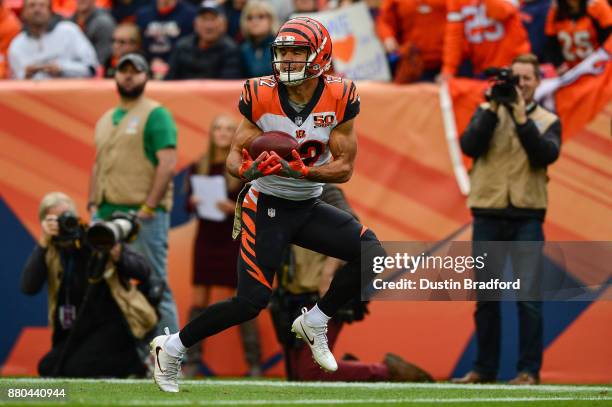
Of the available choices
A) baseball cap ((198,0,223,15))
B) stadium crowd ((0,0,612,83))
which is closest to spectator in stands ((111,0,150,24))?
stadium crowd ((0,0,612,83))

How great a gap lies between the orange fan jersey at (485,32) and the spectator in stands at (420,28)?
1.08 feet

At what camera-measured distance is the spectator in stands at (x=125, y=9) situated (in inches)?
465

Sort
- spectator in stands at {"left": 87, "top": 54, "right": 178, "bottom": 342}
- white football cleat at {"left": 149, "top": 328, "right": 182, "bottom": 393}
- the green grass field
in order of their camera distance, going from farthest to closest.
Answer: spectator in stands at {"left": 87, "top": 54, "right": 178, "bottom": 342} < white football cleat at {"left": 149, "top": 328, "right": 182, "bottom": 393} < the green grass field

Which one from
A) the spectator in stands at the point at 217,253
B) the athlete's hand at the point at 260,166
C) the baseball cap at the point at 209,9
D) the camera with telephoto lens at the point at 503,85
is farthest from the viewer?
the baseball cap at the point at 209,9

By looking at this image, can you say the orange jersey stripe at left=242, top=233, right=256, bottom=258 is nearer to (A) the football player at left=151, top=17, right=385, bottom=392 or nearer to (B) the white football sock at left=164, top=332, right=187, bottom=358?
(A) the football player at left=151, top=17, right=385, bottom=392

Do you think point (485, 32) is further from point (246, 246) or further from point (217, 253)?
point (246, 246)

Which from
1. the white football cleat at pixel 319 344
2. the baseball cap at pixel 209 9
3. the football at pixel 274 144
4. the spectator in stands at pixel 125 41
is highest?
the football at pixel 274 144

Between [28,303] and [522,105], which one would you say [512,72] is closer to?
[522,105]

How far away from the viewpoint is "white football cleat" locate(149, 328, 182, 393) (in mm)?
6738

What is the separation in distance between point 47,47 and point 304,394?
15.4 feet

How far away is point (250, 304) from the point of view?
652cm

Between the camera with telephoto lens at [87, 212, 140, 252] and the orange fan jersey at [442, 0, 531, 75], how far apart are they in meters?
2.79

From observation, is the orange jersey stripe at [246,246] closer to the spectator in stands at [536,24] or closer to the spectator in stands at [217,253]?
the spectator in stands at [217,253]

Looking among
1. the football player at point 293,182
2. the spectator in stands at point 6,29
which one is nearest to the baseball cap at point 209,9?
the spectator in stands at point 6,29
